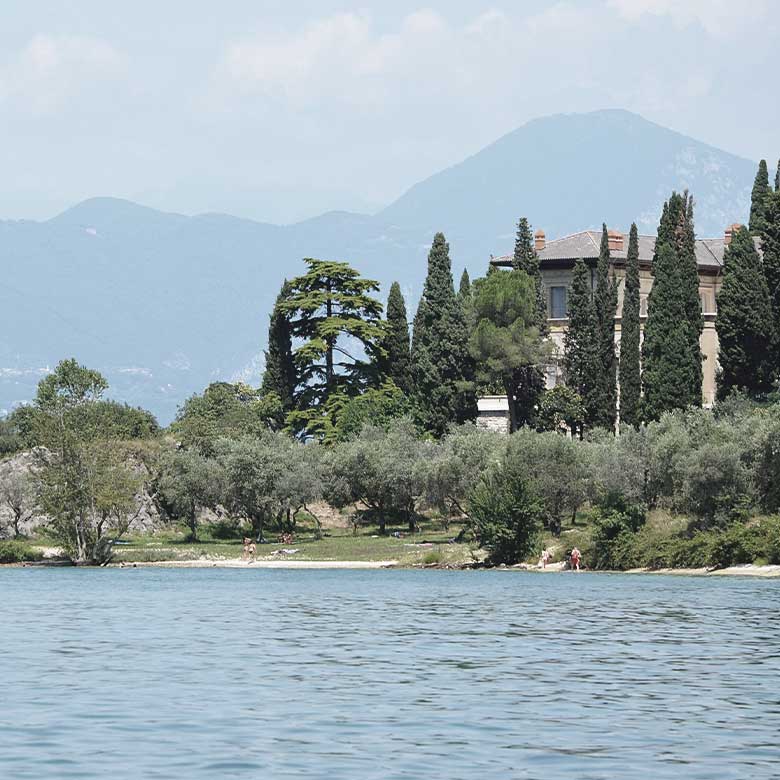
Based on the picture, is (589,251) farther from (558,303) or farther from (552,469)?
(552,469)

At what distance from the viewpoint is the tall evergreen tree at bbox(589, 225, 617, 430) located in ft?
301

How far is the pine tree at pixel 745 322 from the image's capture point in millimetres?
87312

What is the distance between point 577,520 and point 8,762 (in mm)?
64505

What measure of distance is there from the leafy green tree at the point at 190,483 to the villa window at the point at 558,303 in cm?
2718

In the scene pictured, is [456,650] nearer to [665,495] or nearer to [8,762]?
[8,762]

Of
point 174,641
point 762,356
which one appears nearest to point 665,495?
point 762,356

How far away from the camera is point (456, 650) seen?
34500mm

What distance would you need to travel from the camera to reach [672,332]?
86375 millimetres

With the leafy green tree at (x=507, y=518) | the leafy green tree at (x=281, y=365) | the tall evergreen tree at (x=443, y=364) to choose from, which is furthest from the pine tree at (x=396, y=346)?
the leafy green tree at (x=507, y=518)

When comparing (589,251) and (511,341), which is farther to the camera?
(589,251)

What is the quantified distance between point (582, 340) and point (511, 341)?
196 inches

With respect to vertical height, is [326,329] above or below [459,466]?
above

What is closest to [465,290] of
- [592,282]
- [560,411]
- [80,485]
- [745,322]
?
[592,282]

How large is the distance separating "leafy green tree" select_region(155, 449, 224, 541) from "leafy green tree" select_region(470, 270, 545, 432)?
17626 mm
